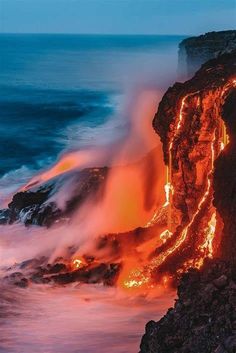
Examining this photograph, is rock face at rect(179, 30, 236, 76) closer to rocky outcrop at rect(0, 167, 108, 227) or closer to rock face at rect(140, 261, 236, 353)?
rocky outcrop at rect(0, 167, 108, 227)

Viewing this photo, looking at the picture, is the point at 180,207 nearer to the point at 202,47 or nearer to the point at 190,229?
the point at 190,229

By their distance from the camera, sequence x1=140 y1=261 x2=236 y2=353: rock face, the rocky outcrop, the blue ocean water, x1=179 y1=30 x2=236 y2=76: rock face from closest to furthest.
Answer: x1=140 y1=261 x2=236 y2=353: rock face → the rocky outcrop → x1=179 y1=30 x2=236 y2=76: rock face → the blue ocean water

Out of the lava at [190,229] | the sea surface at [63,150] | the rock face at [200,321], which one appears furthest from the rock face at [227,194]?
the sea surface at [63,150]

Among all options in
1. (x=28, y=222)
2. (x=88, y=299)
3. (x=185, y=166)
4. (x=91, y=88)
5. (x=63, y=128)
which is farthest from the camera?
(x=91, y=88)

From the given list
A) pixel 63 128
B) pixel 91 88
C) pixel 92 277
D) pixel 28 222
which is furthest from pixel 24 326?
pixel 91 88

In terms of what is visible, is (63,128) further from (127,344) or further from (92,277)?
(127,344)

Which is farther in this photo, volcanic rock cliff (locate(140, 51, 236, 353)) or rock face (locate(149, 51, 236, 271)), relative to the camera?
rock face (locate(149, 51, 236, 271))

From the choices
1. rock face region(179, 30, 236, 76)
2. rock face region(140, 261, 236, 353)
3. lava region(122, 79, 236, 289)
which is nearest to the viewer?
rock face region(140, 261, 236, 353)

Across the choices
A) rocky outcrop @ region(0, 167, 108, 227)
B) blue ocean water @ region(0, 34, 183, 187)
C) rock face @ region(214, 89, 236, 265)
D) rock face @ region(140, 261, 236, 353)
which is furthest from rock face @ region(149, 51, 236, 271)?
blue ocean water @ region(0, 34, 183, 187)

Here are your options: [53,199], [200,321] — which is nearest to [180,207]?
[53,199]
